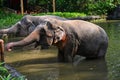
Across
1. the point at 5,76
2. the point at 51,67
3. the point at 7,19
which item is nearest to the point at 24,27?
the point at 51,67

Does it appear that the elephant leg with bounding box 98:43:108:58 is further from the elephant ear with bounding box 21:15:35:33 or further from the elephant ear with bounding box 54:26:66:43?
the elephant ear with bounding box 21:15:35:33

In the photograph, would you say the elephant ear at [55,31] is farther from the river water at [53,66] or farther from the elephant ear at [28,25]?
the elephant ear at [28,25]

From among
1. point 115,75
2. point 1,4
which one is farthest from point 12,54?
point 1,4

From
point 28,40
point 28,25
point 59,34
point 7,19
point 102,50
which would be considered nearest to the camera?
point 28,40

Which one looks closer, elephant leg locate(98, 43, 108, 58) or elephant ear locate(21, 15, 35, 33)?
elephant leg locate(98, 43, 108, 58)

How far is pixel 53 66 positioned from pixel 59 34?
3.02ft

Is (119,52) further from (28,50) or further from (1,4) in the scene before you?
(1,4)

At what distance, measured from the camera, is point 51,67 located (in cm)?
1084

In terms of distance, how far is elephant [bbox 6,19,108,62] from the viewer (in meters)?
11.0

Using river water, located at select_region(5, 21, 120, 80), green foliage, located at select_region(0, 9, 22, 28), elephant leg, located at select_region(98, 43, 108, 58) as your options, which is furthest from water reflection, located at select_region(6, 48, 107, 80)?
green foliage, located at select_region(0, 9, 22, 28)

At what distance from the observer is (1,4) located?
1206 inches

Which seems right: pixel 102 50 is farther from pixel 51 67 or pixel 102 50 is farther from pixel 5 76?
pixel 5 76

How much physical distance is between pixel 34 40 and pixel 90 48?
6.68 ft

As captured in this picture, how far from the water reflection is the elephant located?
336 millimetres
